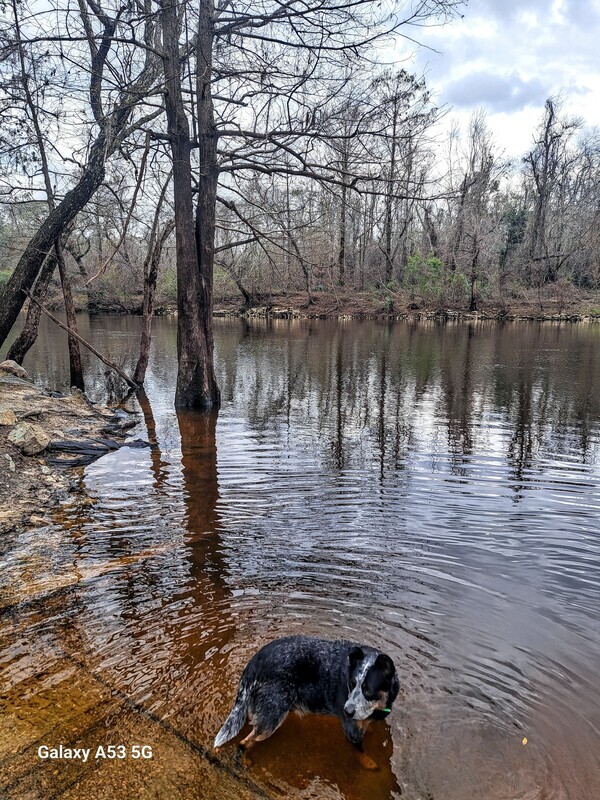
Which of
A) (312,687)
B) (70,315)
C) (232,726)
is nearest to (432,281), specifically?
(70,315)

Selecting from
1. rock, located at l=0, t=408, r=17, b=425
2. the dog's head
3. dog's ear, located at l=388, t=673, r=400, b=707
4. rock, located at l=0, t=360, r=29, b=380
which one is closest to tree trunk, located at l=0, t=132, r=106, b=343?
rock, located at l=0, t=408, r=17, b=425

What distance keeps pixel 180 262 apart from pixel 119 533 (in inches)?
298

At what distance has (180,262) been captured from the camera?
37.3 feet

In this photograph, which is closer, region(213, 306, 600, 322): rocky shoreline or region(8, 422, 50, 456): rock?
region(8, 422, 50, 456): rock

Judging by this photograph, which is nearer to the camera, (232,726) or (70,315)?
(232,726)

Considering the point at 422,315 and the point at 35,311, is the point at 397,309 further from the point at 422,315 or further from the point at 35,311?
the point at 35,311

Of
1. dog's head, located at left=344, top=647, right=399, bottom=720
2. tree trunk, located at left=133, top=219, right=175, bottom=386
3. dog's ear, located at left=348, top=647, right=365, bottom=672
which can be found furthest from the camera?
tree trunk, located at left=133, top=219, right=175, bottom=386

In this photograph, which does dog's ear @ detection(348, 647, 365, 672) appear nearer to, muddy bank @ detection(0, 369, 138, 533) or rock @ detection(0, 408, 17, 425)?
muddy bank @ detection(0, 369, 138, 533)

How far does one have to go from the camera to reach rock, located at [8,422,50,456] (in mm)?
7500

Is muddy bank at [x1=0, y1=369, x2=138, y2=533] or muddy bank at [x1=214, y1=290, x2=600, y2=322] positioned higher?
muddy bank at [x1=214, y1=290, x2=600, y2=322]

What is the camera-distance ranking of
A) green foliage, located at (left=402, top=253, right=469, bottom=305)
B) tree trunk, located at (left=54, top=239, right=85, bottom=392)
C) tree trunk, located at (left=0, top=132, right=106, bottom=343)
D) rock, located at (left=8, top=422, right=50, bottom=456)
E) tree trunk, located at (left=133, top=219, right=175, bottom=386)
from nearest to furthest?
rock, located at (left=8, top=422, right=50, bottom=456)
tree trunk, located at (left=0, top=132, right=106, bottom=343)
tree trunk, located at (left=54, top=239, right=85, bottom=392)
tree trunk, located at (left=133, top=219, right=175, bottom=386)
green foliage, located at (left=402, top=253, right=469, bottom=305)

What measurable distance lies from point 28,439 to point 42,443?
231mm

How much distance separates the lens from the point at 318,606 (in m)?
4.13

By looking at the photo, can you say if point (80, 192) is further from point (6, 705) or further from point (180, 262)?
point (6, 705)
